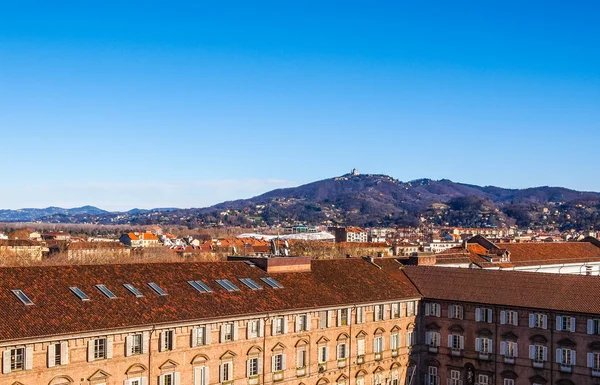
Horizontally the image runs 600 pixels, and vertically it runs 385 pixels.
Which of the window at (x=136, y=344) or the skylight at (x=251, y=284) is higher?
the skylight at (x=251, y=284)

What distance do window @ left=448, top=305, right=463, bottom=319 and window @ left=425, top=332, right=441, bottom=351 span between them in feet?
7.69

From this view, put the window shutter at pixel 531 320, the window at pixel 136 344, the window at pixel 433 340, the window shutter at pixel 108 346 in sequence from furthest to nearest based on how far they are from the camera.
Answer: the window at pixel 433 340 → the window shutter at pixel 531 320 → the window at pixel 136 344 → the window shutter at pixel 108 346

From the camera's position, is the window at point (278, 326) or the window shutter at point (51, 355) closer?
the window shutter at point (51, 355)

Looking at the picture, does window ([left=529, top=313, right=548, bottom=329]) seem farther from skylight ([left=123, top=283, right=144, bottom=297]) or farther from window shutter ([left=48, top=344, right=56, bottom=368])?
window shutter ([left=48, top=344, right=56, bottom=368])

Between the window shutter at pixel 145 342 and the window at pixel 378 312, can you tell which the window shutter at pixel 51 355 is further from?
the window at pixel 378 312

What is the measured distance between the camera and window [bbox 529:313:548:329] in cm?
6147

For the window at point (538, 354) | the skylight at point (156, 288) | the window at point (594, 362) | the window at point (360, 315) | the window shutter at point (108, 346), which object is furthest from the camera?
the window at point (360, 315)

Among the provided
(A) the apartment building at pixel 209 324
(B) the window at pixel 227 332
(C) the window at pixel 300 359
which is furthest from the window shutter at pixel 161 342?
(C) the window at pixel 300 359

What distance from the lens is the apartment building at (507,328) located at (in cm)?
5953

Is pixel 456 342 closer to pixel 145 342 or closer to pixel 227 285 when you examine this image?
pixel 227 285

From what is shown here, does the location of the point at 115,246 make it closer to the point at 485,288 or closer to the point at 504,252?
the point at 504,252

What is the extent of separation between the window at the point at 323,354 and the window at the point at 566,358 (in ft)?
58.9

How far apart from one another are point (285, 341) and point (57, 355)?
1893 cm

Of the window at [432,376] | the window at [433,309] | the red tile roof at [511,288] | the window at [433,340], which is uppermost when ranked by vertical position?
the red tile roof at [511,288]
